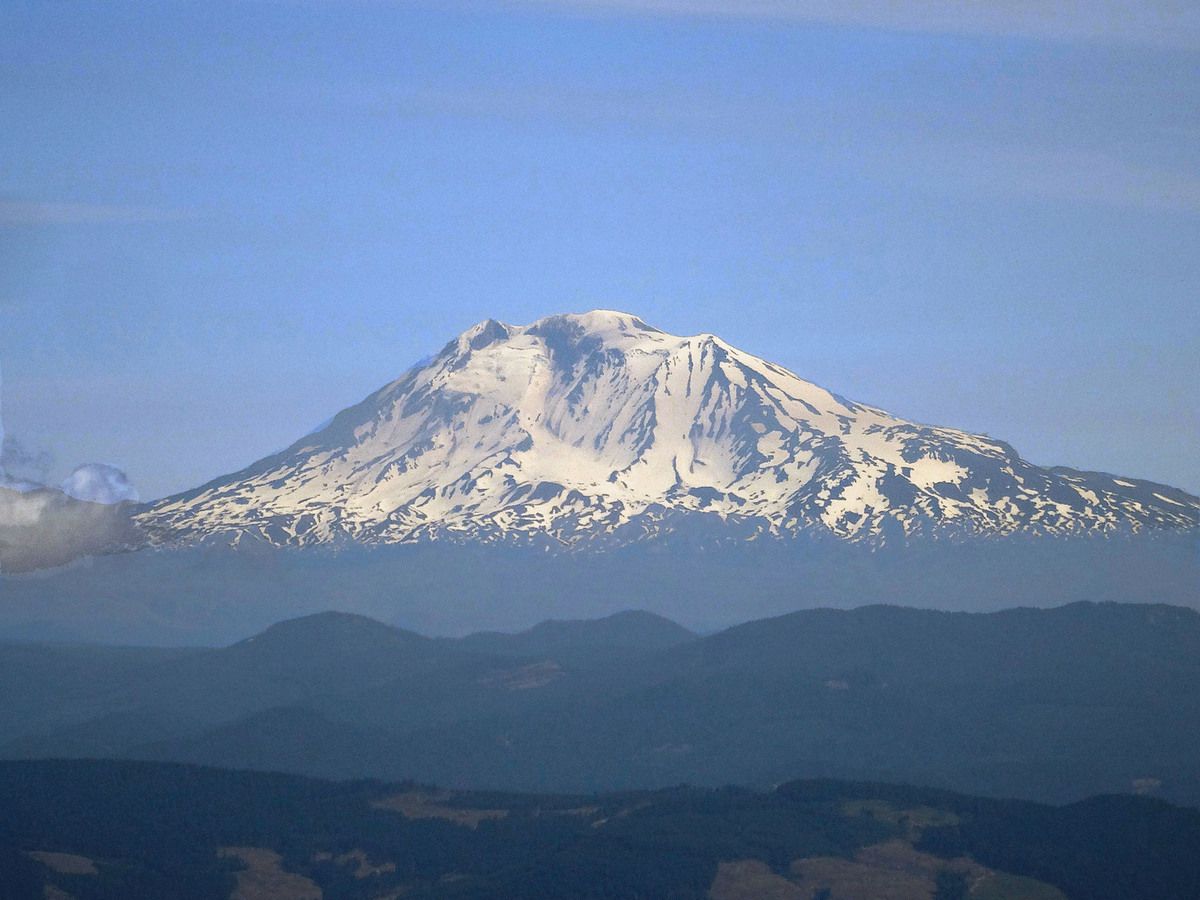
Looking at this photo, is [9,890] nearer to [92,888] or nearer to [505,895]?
[92,888]

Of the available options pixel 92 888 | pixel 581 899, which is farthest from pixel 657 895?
pixel 92 888

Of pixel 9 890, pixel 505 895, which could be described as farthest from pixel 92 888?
pixel 505 895

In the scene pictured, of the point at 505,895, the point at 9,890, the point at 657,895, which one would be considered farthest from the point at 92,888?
the point at 657,895

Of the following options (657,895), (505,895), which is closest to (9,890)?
(505,895)

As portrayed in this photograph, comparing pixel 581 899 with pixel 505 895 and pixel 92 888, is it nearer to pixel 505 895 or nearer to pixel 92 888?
pixel 505 895

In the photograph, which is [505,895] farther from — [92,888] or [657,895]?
[92,888]
